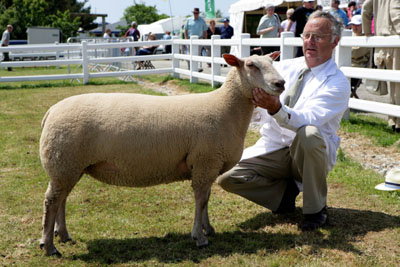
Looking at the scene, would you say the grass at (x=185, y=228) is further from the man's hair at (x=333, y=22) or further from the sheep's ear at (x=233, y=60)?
the man's hair at (x=333, y=22)

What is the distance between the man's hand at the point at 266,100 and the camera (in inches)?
119

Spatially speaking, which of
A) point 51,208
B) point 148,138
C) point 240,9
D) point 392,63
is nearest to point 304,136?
point 148,138

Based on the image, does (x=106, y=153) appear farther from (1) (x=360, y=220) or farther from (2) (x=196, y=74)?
(2) (x=196, y=74)

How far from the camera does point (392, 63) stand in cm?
616

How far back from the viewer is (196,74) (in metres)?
11.4

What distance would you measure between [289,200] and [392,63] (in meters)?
3.43

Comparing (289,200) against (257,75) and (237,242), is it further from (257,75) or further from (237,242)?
(257,75)

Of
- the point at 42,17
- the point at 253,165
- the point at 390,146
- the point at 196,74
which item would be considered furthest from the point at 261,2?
the point at 42,17

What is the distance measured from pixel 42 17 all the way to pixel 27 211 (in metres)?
39.9

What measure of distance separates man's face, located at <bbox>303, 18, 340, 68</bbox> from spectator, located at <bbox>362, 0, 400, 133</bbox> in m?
2.89

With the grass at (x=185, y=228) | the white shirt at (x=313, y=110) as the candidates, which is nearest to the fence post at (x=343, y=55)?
the grass at (x=185, y=228)

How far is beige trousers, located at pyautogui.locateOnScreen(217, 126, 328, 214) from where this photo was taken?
3.29m

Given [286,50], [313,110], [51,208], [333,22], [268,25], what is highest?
[268,25]

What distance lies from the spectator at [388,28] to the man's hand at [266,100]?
3.41 meters
